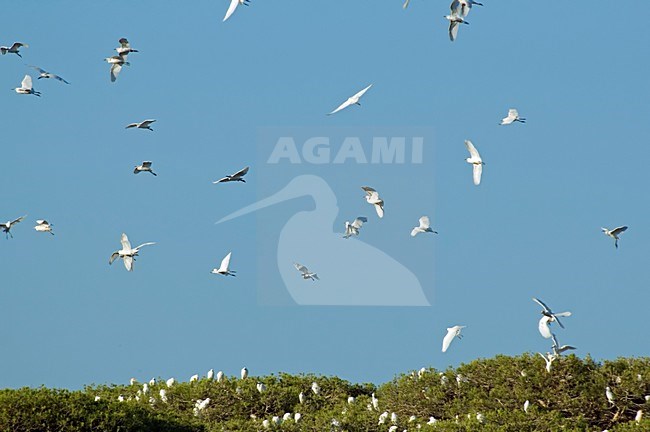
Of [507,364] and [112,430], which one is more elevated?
[507,364]

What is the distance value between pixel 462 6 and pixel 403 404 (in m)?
5.99

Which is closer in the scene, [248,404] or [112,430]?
[112,430]

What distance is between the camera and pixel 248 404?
15.1 meters

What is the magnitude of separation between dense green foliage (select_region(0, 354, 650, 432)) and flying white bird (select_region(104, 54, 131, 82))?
522 cm

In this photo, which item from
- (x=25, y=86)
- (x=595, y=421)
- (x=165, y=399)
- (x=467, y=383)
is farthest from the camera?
(x=25, y=86)

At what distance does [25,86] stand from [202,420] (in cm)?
664

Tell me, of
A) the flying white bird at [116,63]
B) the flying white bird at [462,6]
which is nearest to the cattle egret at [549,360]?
the flying white bird at [462,6]

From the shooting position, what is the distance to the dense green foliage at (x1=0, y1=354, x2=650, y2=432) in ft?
41.3

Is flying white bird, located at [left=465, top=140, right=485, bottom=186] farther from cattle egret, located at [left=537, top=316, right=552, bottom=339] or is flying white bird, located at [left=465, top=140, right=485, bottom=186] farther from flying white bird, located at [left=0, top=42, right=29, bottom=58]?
flying white bird, located at [left=0, top=42, right=29, bottom=58]

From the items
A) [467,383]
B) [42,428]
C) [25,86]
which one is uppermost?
[25,86]

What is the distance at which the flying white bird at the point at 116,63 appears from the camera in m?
15.5

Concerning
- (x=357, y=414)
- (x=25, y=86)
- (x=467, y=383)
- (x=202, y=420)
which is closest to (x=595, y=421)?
(x=467, y=383)

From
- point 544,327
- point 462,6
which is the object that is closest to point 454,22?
point 462,6

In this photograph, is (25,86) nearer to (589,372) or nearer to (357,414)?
(357,414)
